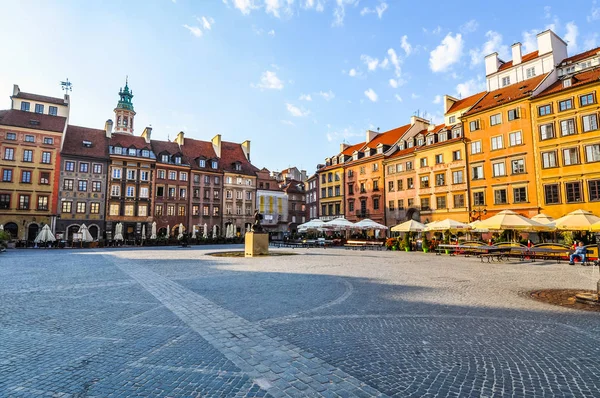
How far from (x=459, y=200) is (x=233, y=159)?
4044 centimetres

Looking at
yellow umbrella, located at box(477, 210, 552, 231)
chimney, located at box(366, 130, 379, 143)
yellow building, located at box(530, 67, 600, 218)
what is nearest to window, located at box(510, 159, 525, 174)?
yellow building, located at box(530, 67, 600, 218)

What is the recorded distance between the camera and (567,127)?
30.4 meters

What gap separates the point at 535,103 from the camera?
32.8m

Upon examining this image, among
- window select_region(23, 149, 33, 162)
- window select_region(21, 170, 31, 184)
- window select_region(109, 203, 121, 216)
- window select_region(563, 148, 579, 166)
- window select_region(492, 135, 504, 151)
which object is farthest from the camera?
window select_region(109, 203, 121, 216)

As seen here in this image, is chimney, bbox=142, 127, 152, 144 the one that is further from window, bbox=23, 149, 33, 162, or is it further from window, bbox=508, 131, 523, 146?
window, bbox=508, 131, 523, 146

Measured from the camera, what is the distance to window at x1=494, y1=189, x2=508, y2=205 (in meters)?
34.3

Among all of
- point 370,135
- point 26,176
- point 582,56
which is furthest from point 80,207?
point 582,56

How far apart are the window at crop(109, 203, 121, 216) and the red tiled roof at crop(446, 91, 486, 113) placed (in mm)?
48637

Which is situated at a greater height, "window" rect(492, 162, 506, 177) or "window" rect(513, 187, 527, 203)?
"window" rect(492, 162, 506, 177)

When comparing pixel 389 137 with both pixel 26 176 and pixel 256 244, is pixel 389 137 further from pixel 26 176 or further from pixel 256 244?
pixel 26 176

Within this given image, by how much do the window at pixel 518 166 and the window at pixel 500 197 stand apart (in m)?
2.26

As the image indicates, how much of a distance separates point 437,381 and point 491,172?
37.0 meters

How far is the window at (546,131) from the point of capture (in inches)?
1238

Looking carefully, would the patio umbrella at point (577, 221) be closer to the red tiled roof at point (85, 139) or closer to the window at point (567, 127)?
the window at point (567, 127)
